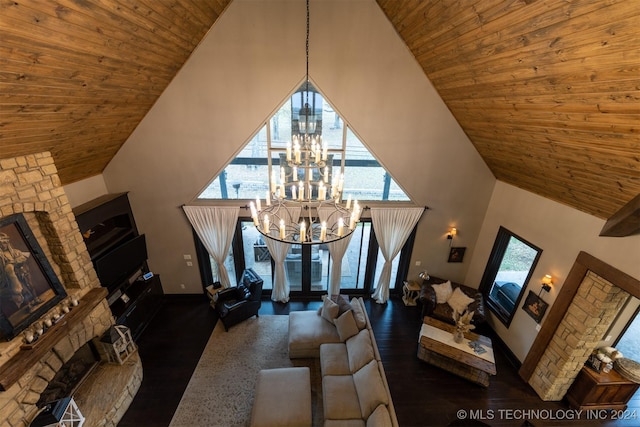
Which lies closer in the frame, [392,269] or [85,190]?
[85,190]

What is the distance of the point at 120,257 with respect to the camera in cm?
493

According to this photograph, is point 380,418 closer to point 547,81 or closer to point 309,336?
point 309,336

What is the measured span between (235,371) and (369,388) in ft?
8.30

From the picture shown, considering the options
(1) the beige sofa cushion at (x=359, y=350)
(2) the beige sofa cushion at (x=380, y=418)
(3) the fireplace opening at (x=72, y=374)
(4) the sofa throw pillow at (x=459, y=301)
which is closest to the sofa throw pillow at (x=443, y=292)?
(4) the sofa throw pillow at (x=459, y=301)

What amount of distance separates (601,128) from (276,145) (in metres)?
4.53

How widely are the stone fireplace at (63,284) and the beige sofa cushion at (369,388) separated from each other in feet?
11.7

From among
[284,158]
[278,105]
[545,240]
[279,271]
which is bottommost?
[279,271]

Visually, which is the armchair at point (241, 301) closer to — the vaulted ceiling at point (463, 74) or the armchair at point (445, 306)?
the vaulted ceiling at point (463, 74)

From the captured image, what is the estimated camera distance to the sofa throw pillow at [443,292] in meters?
5.91

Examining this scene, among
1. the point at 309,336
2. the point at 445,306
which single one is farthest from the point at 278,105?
the point at 445,306

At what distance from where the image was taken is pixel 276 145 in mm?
5195

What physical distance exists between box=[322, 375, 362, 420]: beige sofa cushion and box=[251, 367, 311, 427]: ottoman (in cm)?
27

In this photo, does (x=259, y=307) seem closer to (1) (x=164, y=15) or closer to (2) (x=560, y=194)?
(1) (x=164, y=15)

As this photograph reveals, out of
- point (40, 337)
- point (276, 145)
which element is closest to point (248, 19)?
point (276, 145)
